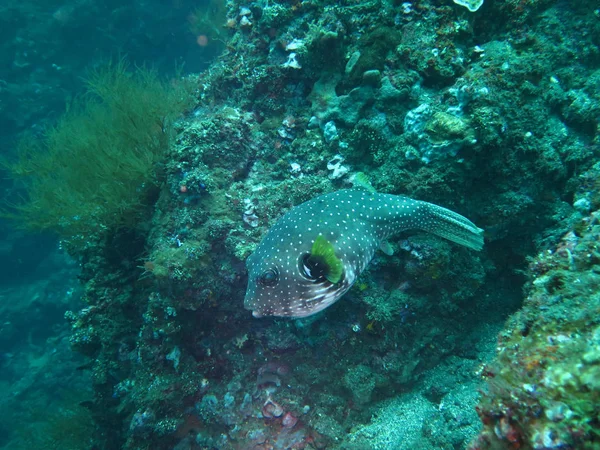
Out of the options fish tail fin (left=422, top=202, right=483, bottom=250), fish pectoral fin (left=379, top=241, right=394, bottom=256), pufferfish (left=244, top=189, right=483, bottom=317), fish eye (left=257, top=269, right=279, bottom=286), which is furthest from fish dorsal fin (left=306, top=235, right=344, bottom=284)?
fish tail fin (left=422, top=202, right=483, bottom=250)

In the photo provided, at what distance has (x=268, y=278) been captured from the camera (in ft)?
12.1

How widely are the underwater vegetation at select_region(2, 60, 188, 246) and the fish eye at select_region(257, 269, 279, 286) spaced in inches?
163

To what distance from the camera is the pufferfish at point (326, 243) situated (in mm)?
3738

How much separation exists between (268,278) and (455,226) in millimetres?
2691

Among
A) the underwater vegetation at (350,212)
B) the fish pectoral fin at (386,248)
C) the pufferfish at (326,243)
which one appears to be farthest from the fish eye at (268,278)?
the fish pectoral fin at (386,248)

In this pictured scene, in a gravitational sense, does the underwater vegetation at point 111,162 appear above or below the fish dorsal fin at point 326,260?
below

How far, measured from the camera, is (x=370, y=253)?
164 inches

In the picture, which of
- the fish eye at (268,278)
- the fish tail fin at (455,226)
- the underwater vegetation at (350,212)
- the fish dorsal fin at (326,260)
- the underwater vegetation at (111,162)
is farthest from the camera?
the underwater vegetation at (111,162)

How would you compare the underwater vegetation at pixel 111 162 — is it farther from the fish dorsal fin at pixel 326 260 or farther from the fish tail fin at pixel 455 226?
the fish tail fin at pixel 455 226

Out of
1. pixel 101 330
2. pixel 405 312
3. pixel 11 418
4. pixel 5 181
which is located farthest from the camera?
pixel 5 181

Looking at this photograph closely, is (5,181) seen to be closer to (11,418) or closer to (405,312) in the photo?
(11,418)

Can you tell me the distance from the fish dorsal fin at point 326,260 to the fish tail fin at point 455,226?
65.5 inches

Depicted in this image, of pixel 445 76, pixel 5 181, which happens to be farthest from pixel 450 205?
pixel 5 181

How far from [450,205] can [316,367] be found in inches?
138
